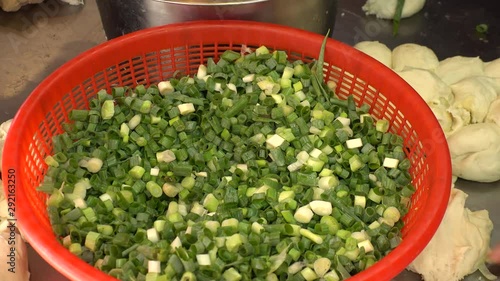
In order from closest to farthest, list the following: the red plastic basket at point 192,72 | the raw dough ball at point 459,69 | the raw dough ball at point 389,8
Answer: the red plastic basket at point 192,72, the raw dough ball at point 459,69, the raw dough ball at point 389,8

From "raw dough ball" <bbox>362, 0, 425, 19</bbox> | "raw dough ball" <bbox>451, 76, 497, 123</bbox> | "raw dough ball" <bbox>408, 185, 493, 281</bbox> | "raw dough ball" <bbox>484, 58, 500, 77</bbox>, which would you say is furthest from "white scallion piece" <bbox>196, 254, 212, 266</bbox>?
"raw dough ball" <bbox>362, 0, 425, 19</bbox>

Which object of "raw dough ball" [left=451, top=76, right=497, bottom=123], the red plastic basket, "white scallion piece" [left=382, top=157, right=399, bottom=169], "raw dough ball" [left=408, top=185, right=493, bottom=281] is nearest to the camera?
the red plastic basket

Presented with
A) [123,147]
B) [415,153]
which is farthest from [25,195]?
[415,153]

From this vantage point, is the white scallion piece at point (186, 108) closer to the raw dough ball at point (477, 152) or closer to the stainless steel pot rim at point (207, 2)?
the stainless steel pot rim at point (207, 2)

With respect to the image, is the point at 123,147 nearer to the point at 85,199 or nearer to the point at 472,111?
the point at 85,199

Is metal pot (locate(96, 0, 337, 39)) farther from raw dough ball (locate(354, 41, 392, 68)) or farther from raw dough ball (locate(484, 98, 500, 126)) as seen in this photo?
raw dough ball (locate(484, 98, 500, 126))

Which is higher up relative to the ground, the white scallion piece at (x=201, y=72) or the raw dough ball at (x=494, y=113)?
the white scallion piece at (x=201, y=72)

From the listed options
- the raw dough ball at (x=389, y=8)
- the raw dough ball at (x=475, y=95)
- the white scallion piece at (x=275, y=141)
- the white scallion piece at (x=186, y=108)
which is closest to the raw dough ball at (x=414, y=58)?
the raw dough ball at (x=475, y=95)
